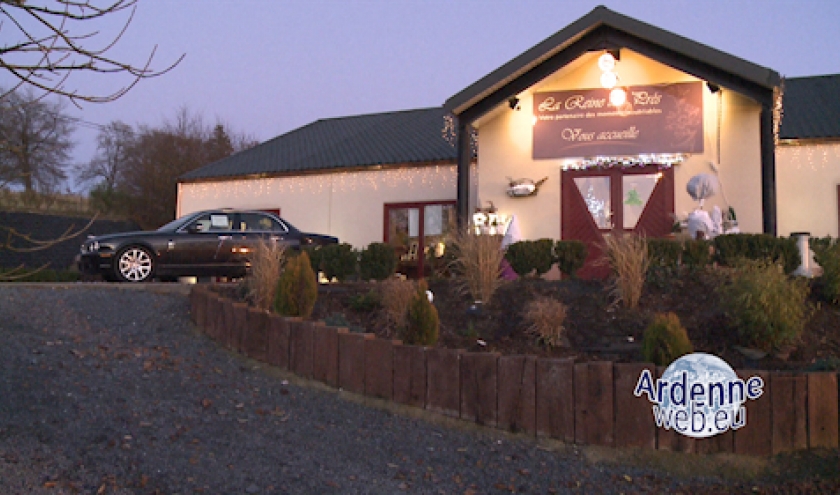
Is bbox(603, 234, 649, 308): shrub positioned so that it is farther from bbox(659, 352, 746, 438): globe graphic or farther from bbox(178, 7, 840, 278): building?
bbox(178, 7, 840, 278): building

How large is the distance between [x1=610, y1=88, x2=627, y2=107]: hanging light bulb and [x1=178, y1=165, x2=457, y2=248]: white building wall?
4.36 metres

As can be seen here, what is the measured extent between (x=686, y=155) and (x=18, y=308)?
426 inches

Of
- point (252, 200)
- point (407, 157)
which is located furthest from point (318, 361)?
point (252, 200)

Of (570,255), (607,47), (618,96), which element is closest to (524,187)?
(618,96)

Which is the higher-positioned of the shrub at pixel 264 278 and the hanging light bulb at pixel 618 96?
the hanging light bulb at pixel 618 96

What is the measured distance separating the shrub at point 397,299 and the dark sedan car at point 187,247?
419 cm

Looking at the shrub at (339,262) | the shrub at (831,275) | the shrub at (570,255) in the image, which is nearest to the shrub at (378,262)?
the shrub at (339,262)

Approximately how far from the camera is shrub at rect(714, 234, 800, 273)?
32.7ft

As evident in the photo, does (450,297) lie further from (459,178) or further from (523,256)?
(459,178)

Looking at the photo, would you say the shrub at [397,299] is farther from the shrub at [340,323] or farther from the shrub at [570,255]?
the shrub at [570,255]

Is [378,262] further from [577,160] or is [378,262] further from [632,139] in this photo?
[632,139]

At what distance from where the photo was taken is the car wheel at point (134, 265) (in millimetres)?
12141

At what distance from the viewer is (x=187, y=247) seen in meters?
12.6

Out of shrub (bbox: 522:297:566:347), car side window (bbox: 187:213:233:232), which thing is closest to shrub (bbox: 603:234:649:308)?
shrub (bbox: 522:297:566:347)
